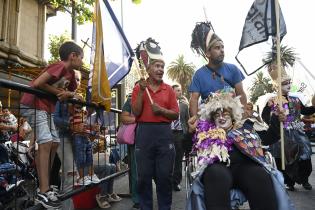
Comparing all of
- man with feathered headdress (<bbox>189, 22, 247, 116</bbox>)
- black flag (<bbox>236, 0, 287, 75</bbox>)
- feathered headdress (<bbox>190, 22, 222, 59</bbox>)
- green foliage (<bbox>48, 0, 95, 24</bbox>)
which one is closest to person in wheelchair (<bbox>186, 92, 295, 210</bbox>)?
man with feathered headdress (<bbox>189, 22, 247, 116</bbox>)

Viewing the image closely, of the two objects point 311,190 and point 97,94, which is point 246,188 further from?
point 311,190

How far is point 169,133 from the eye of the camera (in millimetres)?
4027

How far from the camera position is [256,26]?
4.22 metres

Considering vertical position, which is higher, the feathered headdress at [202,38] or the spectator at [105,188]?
the feathered headdress at [202,38]

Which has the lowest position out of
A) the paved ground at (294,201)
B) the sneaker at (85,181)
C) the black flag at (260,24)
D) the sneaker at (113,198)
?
the paved ground at (294,201)

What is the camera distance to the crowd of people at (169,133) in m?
2.88

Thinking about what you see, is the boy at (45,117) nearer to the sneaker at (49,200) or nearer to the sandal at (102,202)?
the sneaker at (49,200)

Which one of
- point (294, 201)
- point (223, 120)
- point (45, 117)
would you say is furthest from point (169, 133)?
point (294, 201)

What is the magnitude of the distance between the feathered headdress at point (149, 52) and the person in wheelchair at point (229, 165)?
90 centimetres

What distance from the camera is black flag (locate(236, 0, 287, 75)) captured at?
13.7 feet

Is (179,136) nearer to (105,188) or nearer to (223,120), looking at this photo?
(105,188)

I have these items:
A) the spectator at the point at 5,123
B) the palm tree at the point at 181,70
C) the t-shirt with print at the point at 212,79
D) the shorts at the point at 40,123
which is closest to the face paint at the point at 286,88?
the t-shirt with print at the point at 212,79

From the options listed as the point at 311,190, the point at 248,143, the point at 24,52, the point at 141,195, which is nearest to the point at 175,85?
the point at 311,190

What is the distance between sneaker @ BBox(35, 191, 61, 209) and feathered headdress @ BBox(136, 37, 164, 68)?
5.48ft
